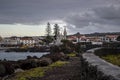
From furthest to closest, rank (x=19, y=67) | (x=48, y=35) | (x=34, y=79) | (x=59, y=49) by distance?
(x=48, y=35)
(x=59, y=49)
(x=19, y=67)
(x=34, y=79)

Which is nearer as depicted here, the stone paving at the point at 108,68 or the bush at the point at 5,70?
the stone paving at the point at 108,68

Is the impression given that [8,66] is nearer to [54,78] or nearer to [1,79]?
[1,79]

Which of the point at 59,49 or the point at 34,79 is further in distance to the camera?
the point at 59,49

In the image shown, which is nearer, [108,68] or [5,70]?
[108,68]

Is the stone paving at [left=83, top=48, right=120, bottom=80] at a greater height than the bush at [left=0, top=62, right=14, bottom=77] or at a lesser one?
greater

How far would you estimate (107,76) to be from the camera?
10453 millimetres

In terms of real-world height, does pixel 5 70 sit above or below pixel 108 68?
below

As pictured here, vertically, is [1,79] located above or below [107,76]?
below

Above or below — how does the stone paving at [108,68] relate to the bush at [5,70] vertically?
above

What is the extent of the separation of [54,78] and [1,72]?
7136 mm

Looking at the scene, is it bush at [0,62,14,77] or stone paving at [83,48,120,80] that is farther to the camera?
bush at [0,62,14,77]

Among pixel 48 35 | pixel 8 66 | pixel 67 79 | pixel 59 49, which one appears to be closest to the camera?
pixel 67 79

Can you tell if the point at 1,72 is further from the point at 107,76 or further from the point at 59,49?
the point at 59,49

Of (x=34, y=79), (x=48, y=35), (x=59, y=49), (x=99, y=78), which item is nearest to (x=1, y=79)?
(x=34, y=79)
